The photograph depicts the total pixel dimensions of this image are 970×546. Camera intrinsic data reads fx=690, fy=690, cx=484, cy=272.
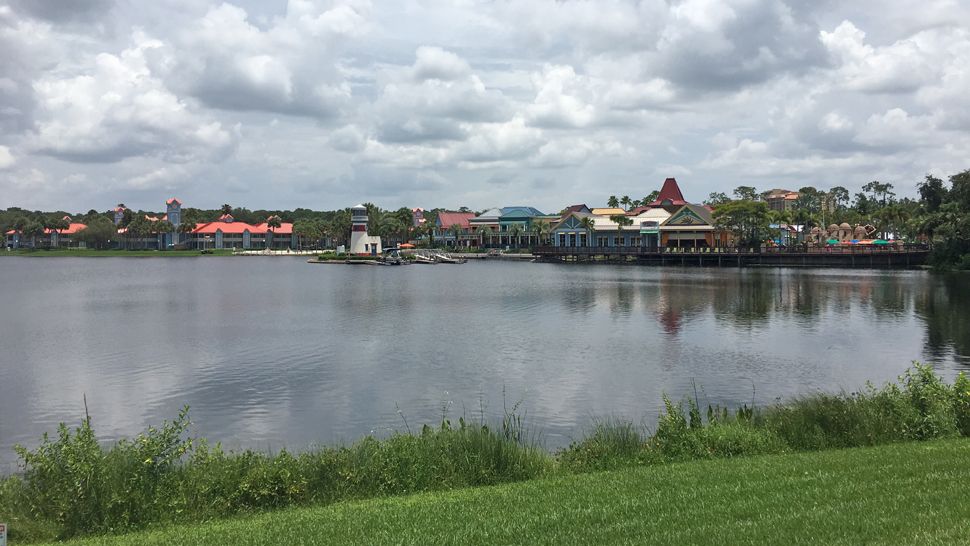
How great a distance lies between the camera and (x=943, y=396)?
45.3 feet

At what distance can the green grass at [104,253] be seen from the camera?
570 feet

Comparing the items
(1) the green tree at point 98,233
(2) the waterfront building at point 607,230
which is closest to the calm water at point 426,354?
(2) the waterfront building at point 607,230

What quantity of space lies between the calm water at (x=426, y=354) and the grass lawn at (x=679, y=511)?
6901 millimetres

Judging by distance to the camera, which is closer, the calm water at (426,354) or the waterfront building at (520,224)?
the calm water at (426,354)

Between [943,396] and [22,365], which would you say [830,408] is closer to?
[943,396]

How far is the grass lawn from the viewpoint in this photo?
7949 millimetres

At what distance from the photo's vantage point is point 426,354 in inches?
1210

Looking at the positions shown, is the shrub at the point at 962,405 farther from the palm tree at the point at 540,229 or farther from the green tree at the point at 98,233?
the green tree at the point at 98,233

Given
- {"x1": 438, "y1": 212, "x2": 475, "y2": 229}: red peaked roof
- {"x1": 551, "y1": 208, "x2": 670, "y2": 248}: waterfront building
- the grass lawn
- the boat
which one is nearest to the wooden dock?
{"x1": 551, "y1": 208, "x2": 670, "y2": 248}: waterfront building

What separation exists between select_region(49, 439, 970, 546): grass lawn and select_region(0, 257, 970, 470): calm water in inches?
272

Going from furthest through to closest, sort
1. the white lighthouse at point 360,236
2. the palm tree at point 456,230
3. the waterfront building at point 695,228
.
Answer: the palm tree at point 456,230 → the white lighthouse at point 360,236 → the waterfront building at point 695,228

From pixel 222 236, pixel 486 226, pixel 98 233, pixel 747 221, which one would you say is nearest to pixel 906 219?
pixel 747 221

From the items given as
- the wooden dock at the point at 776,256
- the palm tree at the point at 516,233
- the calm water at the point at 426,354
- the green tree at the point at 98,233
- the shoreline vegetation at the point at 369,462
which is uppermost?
the green tree at the point at 98,233

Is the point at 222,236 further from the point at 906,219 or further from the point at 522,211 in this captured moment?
the point at 906,219
